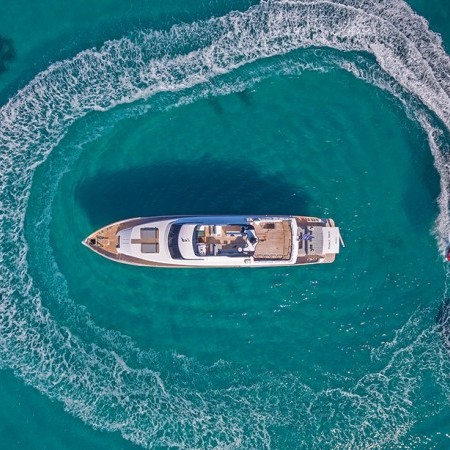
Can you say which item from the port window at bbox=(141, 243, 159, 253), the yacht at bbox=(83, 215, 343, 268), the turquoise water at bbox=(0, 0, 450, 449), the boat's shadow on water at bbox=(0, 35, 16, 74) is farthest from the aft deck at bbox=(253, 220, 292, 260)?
the boat's shadow on water at bbox=(0, 35, 16, 74)

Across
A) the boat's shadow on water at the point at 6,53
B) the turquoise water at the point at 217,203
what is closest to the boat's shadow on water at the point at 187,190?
Result: the turquoise water at the point at 217,203

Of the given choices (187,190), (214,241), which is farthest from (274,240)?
(187,190)

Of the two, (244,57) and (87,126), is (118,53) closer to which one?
(87,126)

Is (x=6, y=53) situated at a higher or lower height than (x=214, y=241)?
higher

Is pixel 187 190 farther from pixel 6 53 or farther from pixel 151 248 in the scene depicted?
pixel 6 53

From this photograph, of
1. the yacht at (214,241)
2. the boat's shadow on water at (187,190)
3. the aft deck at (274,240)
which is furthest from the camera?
the boat's shadow on water at (187,190)

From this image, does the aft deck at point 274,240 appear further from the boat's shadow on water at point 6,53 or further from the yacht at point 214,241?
the boat's shadow on water at point 6,53
